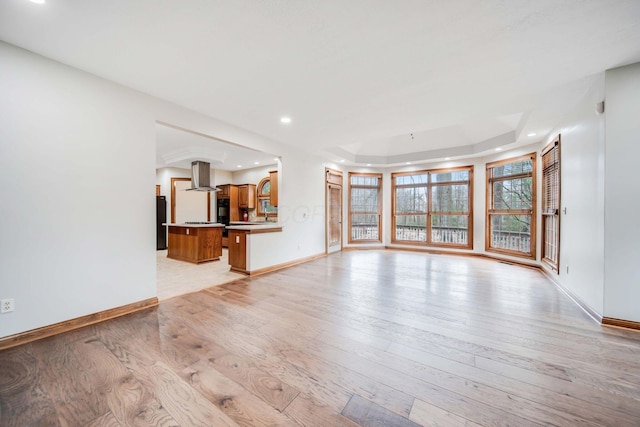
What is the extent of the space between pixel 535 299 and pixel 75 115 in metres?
→ 5.90

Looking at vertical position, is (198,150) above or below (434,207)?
above

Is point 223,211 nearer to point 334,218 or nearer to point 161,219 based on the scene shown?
point 161,219

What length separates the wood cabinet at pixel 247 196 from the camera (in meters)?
8.02

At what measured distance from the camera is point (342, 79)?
8.74 feet

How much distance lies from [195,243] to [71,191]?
3290 mm

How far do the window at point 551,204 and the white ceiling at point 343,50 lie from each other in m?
0.95

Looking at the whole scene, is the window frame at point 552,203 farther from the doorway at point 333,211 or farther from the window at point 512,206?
the doorway at point 333,211

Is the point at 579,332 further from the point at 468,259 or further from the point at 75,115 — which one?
the point at 75,115

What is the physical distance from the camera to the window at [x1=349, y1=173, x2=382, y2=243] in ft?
25.0

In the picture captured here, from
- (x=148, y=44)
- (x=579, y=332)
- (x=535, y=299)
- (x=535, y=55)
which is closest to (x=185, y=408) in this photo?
(x=148, y=44)

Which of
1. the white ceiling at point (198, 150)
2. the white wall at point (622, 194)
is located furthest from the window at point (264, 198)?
the white wall at point (622, 194)

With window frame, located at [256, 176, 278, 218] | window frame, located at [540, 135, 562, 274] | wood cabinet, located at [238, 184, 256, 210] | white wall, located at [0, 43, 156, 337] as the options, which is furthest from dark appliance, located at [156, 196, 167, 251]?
window frame, located at [540, 135, 562, 274]

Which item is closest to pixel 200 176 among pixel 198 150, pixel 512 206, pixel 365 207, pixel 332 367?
pixel 198 150

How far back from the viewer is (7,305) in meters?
2.12
